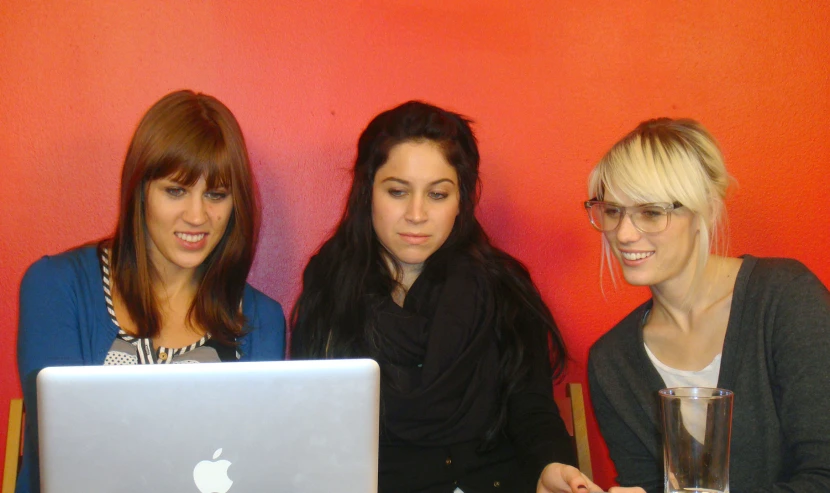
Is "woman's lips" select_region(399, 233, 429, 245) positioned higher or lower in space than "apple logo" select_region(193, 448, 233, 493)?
higher

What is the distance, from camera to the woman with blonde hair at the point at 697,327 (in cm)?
142

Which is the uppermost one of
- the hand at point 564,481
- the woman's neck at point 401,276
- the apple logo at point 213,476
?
the woman's neck at point 401,276

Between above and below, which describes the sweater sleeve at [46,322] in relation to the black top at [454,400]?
above

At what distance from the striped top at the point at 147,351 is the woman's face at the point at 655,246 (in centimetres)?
87

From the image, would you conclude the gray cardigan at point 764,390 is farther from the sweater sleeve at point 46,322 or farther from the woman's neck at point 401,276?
the sweater sleeve at point 46,322

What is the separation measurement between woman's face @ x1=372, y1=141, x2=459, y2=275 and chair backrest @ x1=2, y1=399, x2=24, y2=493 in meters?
0.85

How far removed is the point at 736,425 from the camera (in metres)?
1.48

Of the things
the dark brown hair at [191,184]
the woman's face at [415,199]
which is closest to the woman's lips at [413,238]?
the woman's face at [415,199]

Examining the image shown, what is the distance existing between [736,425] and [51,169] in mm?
1637

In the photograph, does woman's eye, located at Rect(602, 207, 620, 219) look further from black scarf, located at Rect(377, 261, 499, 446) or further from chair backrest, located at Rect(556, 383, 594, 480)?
chair backrest, located at Rect(556, 383, 594, 480)

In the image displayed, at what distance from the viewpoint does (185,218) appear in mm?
1684

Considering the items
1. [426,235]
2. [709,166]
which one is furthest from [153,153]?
[709,166]

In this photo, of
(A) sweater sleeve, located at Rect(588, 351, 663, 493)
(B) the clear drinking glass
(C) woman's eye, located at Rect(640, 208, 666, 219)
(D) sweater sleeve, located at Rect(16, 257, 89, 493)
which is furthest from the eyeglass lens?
(D) sweater sleeve, located at Rect(16, 257, 89, 493)

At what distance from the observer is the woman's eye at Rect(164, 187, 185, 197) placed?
5.52 feet
